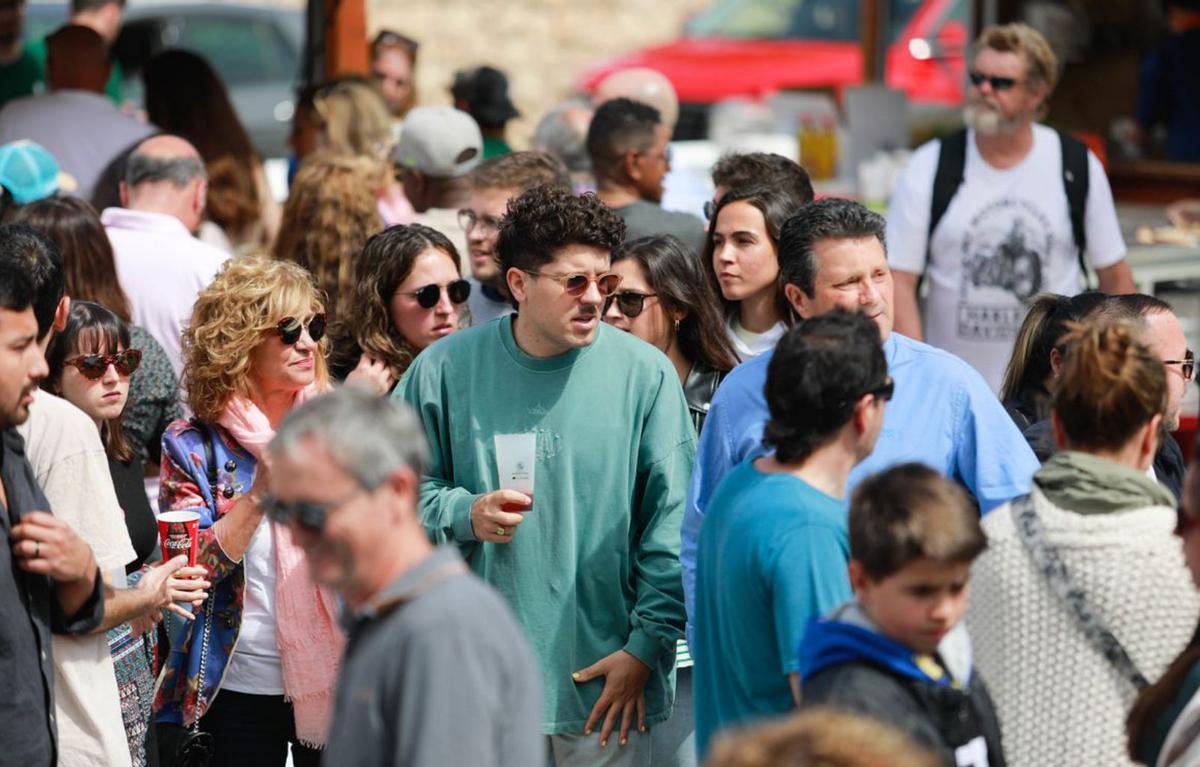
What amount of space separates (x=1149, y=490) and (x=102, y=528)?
2041 mm

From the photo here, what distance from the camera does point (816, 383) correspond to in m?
3.02

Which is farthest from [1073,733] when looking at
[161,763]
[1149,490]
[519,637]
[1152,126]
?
[1152,126]

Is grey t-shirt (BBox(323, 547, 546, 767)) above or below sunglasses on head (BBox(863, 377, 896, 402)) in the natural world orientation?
below

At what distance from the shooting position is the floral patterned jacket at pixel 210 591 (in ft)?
13.3

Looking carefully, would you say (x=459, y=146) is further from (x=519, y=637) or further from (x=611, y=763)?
(x=519, y=637)

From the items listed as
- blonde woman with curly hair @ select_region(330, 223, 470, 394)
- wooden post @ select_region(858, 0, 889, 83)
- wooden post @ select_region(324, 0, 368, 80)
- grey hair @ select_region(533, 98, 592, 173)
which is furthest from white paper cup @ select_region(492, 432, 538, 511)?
wooden post @ select_region(858, 0, 889, 83)

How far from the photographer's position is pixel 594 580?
389cm

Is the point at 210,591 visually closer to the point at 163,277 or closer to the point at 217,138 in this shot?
the point at 163,277

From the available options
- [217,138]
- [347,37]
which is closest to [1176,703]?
[217,138]

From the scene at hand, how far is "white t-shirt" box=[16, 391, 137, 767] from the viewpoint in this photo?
3.36 metres

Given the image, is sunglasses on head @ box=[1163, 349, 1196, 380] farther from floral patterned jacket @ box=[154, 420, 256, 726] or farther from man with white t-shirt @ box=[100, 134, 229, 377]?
man with white t-shirt @ box=[100, 134, 229, 377]

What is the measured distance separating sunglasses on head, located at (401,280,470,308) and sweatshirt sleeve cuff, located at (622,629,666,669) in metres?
1.35

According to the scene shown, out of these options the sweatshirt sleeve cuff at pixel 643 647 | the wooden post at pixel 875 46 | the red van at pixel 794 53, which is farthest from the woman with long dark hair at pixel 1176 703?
the wooden post at pixel 875 46

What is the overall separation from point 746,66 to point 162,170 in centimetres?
1179
